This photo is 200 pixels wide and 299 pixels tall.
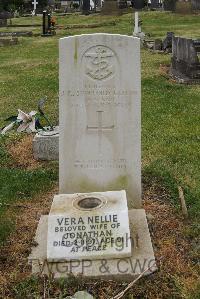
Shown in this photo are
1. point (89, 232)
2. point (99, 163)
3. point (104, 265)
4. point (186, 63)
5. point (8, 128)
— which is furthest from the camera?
point (186, 63)

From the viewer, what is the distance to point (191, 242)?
490 centimetres

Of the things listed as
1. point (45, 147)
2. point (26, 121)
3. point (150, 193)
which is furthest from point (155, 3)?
point (150, 193)

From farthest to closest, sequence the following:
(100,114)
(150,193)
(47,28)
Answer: (47,28), (150,193), (100,114)

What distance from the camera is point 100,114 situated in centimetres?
520

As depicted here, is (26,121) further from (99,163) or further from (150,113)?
(99,163)

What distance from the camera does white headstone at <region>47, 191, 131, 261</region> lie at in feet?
14.2

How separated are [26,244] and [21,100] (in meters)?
7.97

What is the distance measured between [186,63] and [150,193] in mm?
8219

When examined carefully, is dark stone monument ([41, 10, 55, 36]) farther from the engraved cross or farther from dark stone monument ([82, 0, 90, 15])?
the engraved cross

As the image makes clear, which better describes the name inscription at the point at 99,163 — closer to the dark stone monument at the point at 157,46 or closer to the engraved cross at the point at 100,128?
the engraved cross at the point at 100,128

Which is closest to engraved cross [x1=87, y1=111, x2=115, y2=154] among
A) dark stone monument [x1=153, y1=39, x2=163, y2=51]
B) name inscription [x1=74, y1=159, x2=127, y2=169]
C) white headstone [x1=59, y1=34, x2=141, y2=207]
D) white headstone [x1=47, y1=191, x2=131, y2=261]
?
white headstone [x1=59, y1=34, x2=141, y2=207]

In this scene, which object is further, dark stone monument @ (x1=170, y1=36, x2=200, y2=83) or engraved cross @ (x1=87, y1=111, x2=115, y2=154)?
dark stone monument @ (x1=170, y1=36, x2=200, y2=83)

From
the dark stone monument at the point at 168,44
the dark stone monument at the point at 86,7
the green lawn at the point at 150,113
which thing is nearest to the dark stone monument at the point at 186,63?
the green lawn at the point at 150,113

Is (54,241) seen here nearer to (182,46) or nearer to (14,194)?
(14,194)
